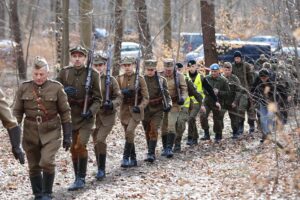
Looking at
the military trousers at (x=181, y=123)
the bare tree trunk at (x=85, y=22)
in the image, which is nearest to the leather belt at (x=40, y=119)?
the military trousers at (x=181, y=123)

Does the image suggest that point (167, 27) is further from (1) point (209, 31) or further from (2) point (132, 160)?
(2) point (132, 160)

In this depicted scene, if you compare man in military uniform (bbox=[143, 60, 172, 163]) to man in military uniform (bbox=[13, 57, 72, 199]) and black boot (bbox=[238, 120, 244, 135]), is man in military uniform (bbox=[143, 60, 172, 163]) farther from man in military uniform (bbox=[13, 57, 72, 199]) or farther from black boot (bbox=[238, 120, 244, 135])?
black boot (bbox=[238, 120, 244, 135])

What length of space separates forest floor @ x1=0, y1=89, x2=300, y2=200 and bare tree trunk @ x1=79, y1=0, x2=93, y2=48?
743 cm

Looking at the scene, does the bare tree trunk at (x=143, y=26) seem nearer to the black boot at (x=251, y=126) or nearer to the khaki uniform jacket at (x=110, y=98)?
the black boot at (x=251, y=126)

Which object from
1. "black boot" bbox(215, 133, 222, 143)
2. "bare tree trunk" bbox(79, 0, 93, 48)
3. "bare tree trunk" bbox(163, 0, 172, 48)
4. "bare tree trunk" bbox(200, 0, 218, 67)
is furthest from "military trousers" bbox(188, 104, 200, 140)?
"bare tree trunk" bbox(163, 0, 172, 48)

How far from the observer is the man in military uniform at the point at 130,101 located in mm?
10930

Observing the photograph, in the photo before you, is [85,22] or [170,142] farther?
[85,22]

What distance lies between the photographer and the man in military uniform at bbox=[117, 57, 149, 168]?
430 inches

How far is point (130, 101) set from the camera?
1113 centimetres

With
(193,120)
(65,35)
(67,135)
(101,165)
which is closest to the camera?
(67,135)

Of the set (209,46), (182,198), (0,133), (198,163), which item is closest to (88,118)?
(182,198)

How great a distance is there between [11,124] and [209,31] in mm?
11860

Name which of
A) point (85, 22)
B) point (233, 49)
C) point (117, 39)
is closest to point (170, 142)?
point (117, 39)

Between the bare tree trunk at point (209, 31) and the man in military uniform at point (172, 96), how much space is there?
19.4ft
